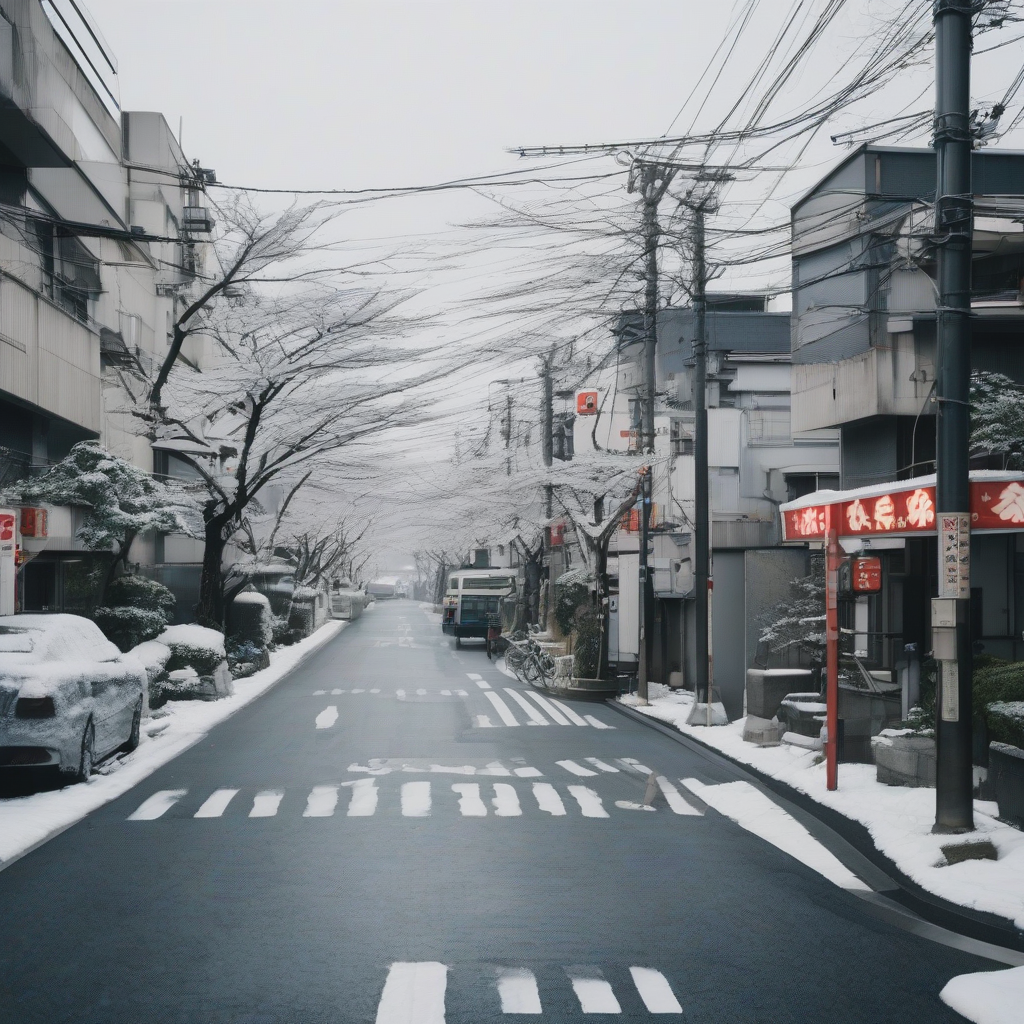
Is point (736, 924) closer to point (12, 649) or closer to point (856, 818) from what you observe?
point (856, 818)

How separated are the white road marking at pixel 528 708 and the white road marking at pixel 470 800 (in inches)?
307

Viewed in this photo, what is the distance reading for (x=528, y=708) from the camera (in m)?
24.1

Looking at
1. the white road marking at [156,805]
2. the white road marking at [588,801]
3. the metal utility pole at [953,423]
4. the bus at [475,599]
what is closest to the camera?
the metal utility pole at [953,423]

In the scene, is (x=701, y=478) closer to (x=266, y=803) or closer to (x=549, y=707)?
(x=549, y=707)

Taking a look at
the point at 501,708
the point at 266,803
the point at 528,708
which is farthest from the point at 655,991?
the point at 528,708

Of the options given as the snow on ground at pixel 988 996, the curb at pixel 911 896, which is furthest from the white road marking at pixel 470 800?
the snow on ground at pixel 988 996

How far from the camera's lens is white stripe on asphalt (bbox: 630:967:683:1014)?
5.88 m

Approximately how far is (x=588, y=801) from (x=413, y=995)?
651 cm

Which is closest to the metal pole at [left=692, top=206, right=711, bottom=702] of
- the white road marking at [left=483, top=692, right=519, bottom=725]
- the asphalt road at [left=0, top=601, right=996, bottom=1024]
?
the white road marking at [left=483, top=692, right=519, bottom=725]

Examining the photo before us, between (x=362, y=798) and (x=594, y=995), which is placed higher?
(x=594, y=995)

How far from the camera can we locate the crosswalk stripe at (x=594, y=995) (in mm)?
5840

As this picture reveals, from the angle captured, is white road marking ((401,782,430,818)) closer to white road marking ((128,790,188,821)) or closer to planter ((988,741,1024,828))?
white road marking ((128,790,188,821))

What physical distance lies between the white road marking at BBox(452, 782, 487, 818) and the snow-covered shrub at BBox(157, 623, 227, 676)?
42.2 ft

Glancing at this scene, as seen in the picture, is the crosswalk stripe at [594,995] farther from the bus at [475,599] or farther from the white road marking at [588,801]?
the bus at [475,599]
